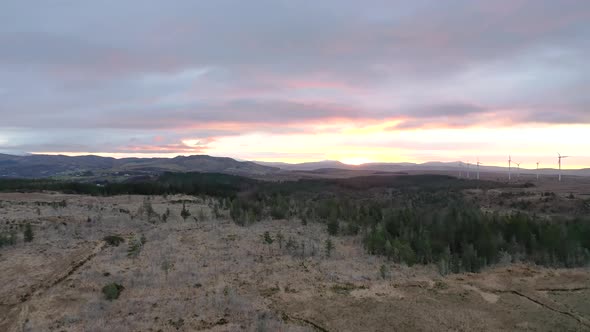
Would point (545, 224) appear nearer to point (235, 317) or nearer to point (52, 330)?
point (235, 317)

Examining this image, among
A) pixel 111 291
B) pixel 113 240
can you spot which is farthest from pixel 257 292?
pixel 113 240

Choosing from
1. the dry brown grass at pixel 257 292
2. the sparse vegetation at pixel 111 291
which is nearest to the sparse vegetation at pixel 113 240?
the dry brown grass at pixel 257 292

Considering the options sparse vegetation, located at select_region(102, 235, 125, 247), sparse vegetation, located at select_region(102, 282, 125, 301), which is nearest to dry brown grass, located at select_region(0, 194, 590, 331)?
sparse vegetation, located at select_region(102, 282, 125, 301)

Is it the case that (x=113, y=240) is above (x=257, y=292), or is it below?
above

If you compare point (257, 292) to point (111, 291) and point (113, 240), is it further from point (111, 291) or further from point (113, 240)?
point (113, 240)

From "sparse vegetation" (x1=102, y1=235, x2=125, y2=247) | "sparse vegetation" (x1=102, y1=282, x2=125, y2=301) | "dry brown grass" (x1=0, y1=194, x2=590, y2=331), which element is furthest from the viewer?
"sparse vegetation" (x1=102, y1=235, x2=125, y2=247)

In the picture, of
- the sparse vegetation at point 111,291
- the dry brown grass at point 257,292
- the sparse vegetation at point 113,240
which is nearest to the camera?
the dry brown grass at point 257,292

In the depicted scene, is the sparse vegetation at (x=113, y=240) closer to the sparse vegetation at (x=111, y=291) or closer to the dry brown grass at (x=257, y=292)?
the dry brown grass at (x=257, y=292)

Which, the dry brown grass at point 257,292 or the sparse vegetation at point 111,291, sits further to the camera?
the sparse vegetation at point 111,291

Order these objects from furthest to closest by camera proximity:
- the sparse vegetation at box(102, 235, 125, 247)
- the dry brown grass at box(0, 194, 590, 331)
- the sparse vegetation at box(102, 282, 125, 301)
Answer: the sparse vegetation at box(102, 235, 125, 247)
the sparse vegetation at box(102, 282, 125, 301)
the dry brown grass at box(0, 194, 590, 331)

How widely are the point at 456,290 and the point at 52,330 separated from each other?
12.3m

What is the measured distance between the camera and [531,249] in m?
21.2

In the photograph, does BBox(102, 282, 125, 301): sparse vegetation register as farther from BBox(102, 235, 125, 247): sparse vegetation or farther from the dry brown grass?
BBox(102, 235, 125, 247): sparse vegetation

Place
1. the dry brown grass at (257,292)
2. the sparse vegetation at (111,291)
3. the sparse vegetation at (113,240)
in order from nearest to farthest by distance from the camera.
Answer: the dry brown grass at (257,292), the sparse vegetation at (111,291), the sparse vegetation at (113,240)
